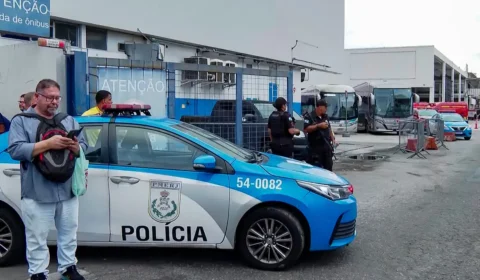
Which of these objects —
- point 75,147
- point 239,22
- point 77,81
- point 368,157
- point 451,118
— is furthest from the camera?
point 451,118

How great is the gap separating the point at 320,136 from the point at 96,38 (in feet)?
29.3

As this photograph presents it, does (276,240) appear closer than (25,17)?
Yes

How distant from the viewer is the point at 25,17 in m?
9.18

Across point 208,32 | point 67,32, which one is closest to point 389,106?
point 208,32

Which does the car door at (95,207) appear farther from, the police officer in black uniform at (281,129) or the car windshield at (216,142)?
the police officer in black uniform at (281,129)

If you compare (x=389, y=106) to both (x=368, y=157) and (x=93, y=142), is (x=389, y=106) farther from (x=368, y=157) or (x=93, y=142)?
(x=93, y=142)

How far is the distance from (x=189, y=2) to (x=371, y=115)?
1677 centimetres

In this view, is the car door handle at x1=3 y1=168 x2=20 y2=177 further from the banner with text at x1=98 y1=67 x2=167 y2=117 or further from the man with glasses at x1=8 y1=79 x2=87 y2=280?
the banner with text at x1=98 y1=67 x2=167 y2=117

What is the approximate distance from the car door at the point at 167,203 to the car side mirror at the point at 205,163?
2.5 inches

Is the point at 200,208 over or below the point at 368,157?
over

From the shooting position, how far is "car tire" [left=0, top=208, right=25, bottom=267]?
517 centimetres

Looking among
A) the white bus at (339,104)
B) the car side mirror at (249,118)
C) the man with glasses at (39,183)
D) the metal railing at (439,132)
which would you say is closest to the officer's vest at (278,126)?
the car side mirror at (249,118)

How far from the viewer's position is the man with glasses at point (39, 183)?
162 inches

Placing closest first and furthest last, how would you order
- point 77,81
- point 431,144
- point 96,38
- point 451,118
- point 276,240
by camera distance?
point 276,240 → point 77,81 → point 96,38 → point 431,144 → point 451,118
